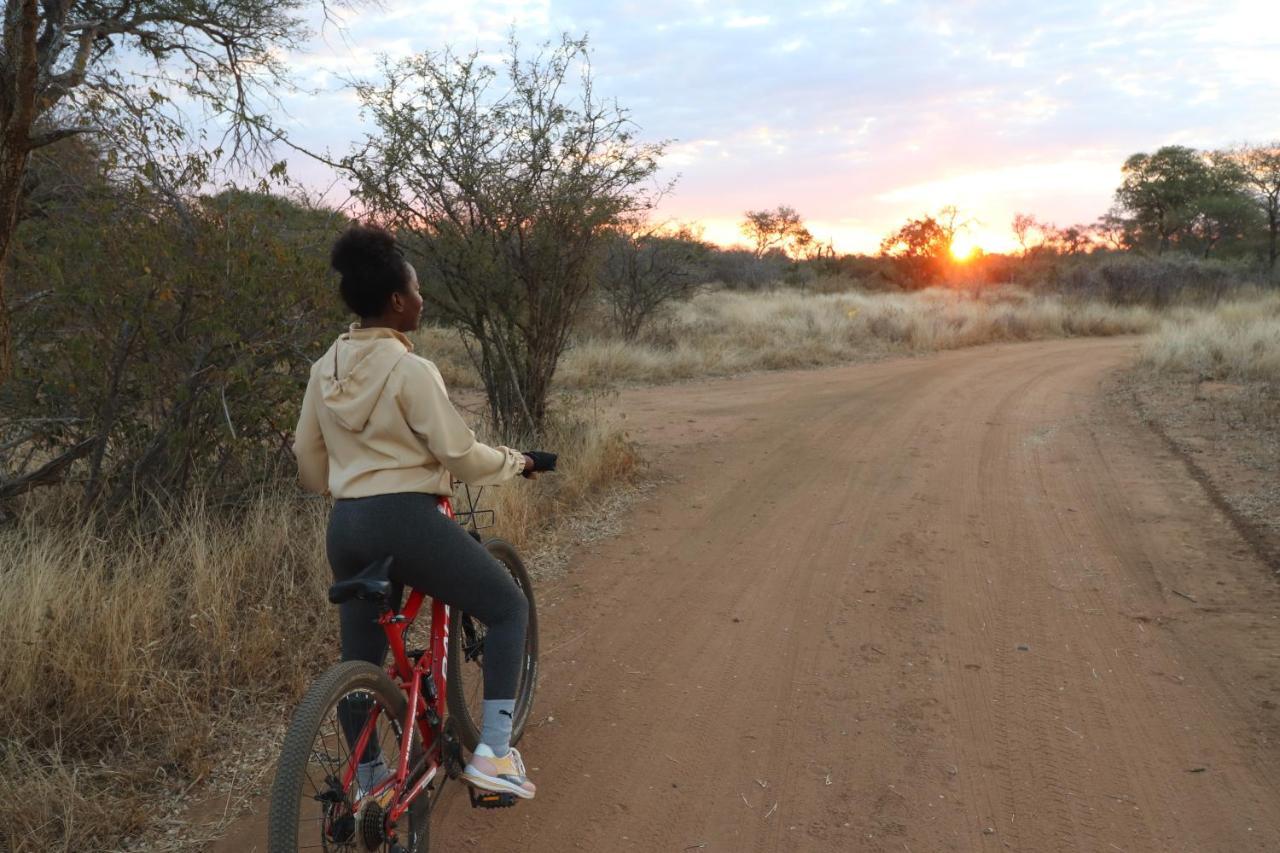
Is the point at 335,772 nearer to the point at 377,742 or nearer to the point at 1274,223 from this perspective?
the point at 377,742

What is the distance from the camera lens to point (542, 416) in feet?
27.8

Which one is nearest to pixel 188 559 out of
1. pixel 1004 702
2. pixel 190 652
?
pixel 190 652

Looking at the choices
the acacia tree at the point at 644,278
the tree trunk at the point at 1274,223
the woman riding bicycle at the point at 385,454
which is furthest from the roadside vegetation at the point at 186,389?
the tree trunk at the point at 1274,223

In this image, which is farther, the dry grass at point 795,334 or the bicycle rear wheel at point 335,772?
the dry grass at point 795,334

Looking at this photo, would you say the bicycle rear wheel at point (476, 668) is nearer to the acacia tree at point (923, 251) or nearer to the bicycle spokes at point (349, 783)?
the bicycle spokes at point (349, 783)

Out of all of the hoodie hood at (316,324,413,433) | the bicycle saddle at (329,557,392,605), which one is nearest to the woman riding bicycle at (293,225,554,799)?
the hoodie hood at (316,324,413,433)

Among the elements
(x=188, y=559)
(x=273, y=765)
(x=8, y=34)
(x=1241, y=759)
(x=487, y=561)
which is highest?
(x=8, y=34)

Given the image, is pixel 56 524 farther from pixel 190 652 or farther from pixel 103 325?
pixel 190 652

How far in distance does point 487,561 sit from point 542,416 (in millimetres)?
5800

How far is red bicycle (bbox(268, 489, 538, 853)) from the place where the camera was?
2.15 meters

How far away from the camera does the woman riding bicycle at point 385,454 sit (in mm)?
2506

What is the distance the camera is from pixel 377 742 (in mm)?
2564

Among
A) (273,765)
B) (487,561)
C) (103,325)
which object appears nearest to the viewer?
(487,561)

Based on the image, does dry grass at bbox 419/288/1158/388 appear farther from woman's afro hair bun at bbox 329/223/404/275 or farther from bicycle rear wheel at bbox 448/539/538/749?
woman's afro hair bun at bbox 329/223/404/275
